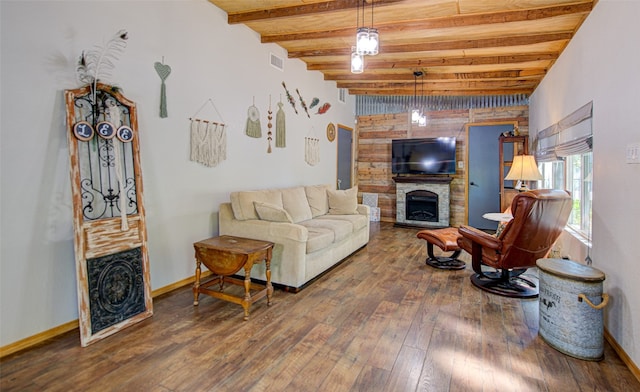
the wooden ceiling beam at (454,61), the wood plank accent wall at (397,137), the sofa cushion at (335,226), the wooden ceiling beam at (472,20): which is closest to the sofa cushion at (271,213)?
the sofa cushion at (335,226)

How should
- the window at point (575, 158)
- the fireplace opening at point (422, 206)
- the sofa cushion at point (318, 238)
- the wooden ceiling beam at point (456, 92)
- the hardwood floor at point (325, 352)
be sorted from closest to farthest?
the hardwood floor at point (325, 352)
the window at point (575, 158)
the sofa cushion at point (318, 238)
the wooden ceiling beam at point (456, 92)
the fireplace opening at point (422, 206)

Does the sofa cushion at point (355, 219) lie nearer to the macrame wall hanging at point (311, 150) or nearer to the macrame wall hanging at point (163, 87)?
the macrame wall hanging at point (311, 150)

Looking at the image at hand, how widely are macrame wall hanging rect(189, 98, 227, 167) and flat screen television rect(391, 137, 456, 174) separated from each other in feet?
14.0

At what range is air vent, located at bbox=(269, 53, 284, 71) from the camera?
4632mm

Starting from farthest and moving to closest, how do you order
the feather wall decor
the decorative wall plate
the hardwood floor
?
the decorative wall plate → the feather wall decor → the hardwood floor

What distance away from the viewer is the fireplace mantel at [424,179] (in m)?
6.62

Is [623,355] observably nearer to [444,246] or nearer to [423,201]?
[444,246]

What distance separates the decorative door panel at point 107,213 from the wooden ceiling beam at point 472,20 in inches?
96.2

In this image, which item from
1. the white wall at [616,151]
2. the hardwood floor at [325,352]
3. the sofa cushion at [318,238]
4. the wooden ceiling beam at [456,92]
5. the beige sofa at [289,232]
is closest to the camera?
the hardwood floor at [325,352]

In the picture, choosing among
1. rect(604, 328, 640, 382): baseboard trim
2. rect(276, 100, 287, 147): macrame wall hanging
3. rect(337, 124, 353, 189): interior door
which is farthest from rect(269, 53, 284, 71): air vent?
rect(604, 328, 640, 382): baseboard trim

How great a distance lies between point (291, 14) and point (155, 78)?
59.3 inches

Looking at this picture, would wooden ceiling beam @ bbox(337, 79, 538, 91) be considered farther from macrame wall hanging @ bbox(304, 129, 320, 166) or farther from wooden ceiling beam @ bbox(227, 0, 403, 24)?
wooden ceiling beam @ bbox(227, 0, 403, 24)

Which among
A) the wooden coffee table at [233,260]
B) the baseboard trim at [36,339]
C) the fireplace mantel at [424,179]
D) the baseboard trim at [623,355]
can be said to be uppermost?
the fireplace mantel at [424,179]

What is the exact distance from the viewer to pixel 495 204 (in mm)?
6527
